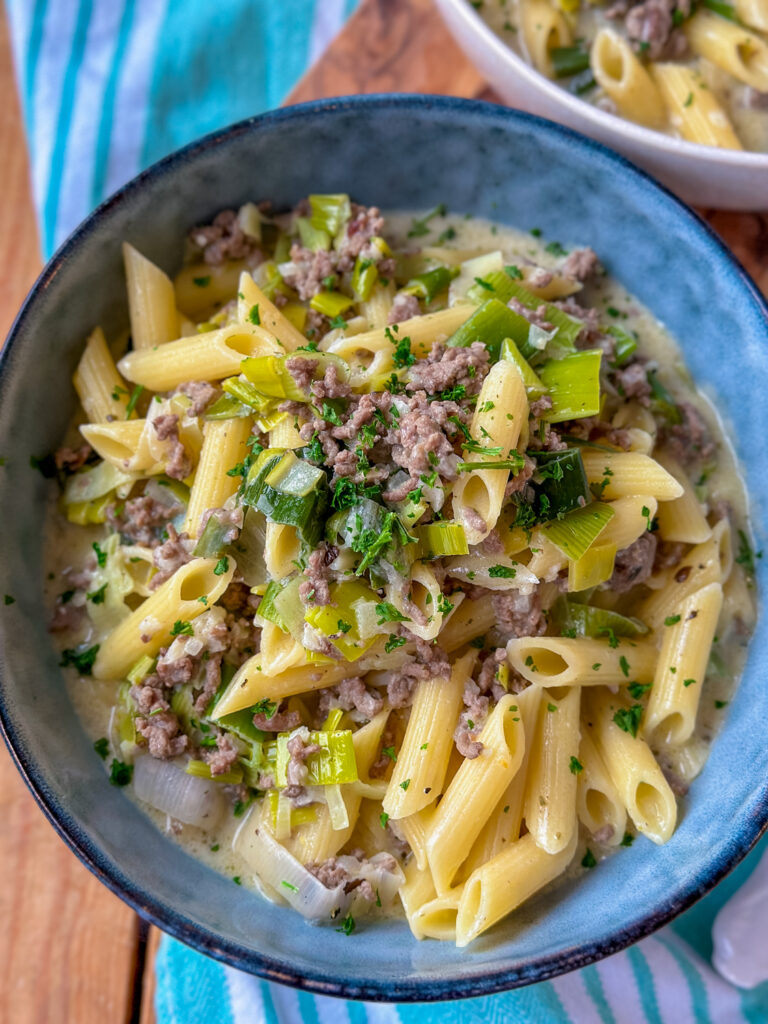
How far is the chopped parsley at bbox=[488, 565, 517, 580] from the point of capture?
2469 mm

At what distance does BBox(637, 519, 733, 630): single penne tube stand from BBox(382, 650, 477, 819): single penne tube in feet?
2.00

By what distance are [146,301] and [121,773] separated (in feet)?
4.41

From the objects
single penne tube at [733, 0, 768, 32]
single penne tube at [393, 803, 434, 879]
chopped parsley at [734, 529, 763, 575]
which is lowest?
single penne tube at [393, 803, 434, 879]

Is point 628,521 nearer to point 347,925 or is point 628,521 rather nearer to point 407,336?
point 407,336

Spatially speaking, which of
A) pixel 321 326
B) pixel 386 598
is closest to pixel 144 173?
pixel 321 326

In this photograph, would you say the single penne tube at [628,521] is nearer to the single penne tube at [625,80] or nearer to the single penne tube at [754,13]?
the single penne tube at [625,80]

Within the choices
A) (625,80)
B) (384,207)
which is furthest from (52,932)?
(625,80)

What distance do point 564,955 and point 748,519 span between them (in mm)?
1361

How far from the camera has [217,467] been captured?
2664mm

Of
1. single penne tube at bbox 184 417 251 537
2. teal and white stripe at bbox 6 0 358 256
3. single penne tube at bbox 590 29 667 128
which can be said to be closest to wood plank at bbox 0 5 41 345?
teal and white stripe at bbox 6 0 358 256

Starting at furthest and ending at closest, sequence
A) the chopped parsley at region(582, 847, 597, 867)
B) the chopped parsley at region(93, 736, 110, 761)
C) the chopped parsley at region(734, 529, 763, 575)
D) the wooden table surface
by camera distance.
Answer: the wooden table surface
the chopped parsley at region(734, 529, 763, 575)
the chopped parsley at region(93, 736, 110, 761)
the chopped parsley at region(582, 847, 597, 867)

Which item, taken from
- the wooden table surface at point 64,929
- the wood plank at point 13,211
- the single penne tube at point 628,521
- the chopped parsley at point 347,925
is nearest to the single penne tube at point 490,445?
the single penne tube at point 628,521

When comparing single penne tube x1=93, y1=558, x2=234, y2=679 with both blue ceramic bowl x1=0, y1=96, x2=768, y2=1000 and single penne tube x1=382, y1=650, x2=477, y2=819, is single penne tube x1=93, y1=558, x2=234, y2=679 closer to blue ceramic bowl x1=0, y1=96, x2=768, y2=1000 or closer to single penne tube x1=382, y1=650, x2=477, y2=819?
blue ceramic bowl x1=0, y1=96, x2=768, y2=1000

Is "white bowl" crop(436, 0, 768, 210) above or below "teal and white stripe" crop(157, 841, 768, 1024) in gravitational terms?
above
